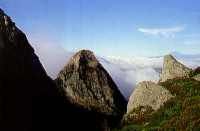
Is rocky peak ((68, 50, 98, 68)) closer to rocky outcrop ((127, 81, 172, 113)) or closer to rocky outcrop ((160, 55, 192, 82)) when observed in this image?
rocky outcrop ((127, 81, 172, 113))

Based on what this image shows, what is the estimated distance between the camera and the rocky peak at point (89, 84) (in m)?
38.9

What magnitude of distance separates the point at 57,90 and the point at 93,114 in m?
3.89

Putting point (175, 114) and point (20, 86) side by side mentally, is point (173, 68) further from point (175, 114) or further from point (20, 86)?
point (20, 86)

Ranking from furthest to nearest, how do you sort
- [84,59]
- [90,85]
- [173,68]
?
[173,68] → [84,59] → [90,85]

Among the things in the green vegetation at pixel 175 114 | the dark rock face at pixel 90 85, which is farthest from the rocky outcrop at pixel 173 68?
the dark rock face at pixel 90 85

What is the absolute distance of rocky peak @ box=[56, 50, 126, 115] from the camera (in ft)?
128

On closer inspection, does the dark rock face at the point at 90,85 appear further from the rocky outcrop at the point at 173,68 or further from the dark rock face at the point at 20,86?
the rocky outcrop at the point at 173,68

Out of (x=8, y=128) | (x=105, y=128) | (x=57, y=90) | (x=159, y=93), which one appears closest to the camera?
(x=8, y=128)

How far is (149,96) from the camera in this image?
39.7 metres

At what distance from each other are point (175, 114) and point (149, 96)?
634 cm

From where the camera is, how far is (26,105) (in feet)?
97.4

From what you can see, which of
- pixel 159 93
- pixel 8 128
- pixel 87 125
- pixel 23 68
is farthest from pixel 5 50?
pixel 159 93

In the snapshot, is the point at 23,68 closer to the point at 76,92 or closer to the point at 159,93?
the point at 76,92

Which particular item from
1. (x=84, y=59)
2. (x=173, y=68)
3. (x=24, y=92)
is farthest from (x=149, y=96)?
(x=24, y=92)
